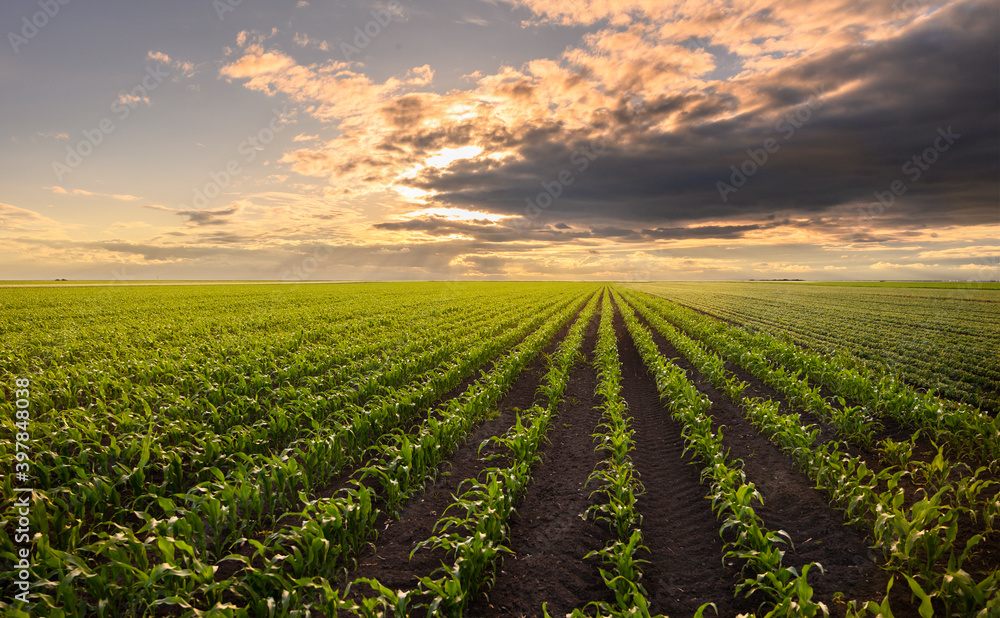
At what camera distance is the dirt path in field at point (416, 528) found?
469 centimetres

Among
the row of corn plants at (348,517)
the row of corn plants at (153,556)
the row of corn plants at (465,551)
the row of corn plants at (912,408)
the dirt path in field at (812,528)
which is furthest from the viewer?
the row of corn plants at (912,408)

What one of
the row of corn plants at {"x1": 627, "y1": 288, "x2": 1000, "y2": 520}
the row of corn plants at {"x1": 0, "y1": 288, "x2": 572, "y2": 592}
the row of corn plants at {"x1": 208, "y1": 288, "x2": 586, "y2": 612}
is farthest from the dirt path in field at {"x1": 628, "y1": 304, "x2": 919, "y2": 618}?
the row of corn plants at {"x1": 0, "y1": 288, "x2": 572, "y2": 592}

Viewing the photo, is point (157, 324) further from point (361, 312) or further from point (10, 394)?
point (10, 394)

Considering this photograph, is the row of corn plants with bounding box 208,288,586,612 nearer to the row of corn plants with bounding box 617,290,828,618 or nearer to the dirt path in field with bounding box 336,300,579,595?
the dirt path in field with bounding box 336,300,579,595

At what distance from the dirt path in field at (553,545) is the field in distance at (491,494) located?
30 millimetres

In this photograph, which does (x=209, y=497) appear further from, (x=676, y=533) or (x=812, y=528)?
(x=812, y=528)

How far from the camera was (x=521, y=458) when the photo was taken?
686 cm

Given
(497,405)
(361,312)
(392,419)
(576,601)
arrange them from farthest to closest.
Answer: (361,312)
(497,405)
(392,419)
(576,601)

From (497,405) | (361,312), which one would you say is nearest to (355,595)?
(497,405)

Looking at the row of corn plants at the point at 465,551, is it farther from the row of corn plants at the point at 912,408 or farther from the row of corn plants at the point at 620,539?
the row of corn plants at the point at 912,408

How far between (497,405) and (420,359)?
3435 mm

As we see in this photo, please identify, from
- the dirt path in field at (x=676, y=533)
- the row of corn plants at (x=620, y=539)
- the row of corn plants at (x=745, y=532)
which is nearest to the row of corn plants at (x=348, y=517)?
the row of corn plants at (x=620, y=539)

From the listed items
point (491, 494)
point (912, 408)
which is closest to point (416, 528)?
point (491, 494)

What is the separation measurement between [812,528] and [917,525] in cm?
118
